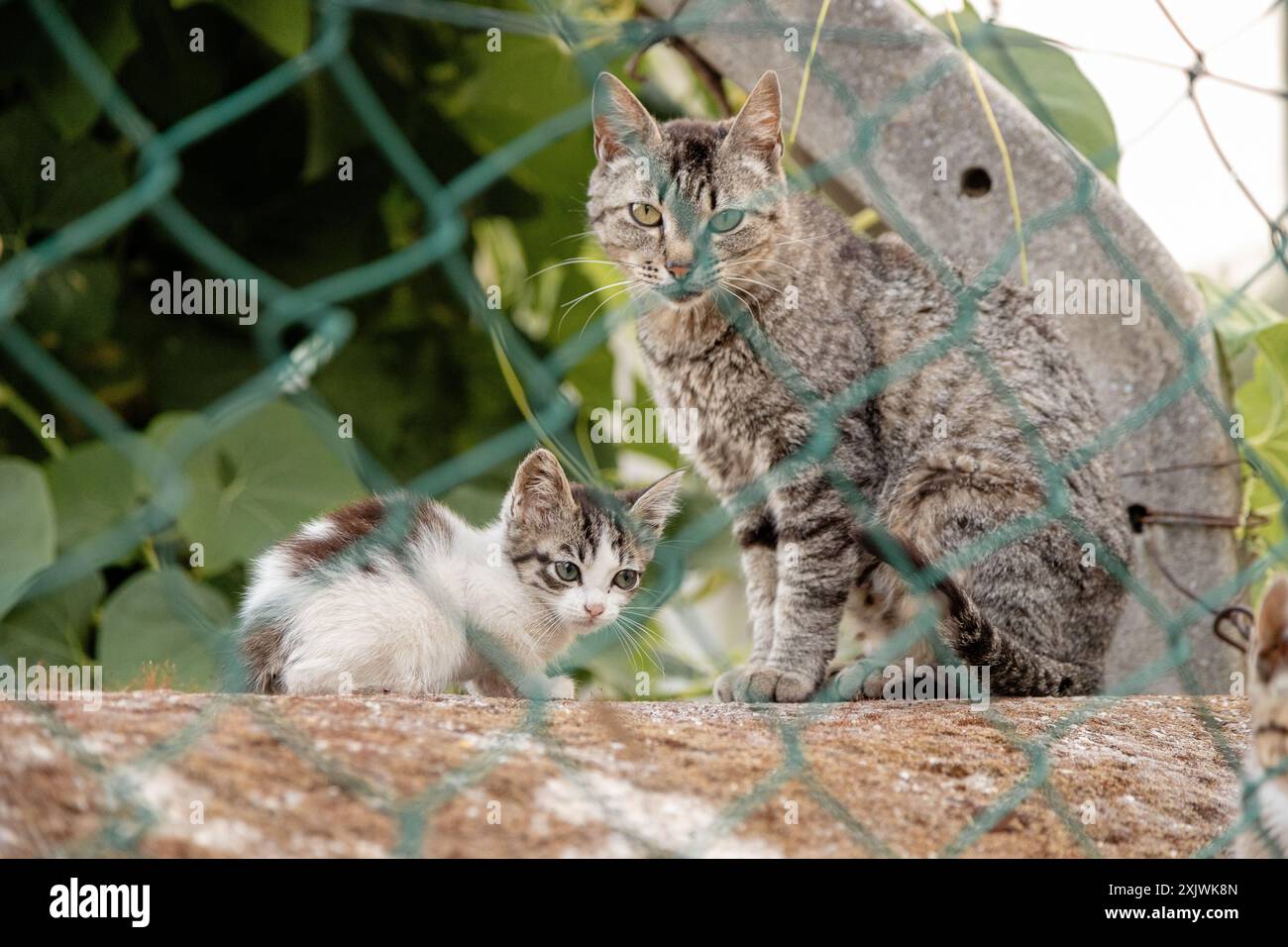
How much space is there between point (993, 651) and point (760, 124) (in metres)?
0.78

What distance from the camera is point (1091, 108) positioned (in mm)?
2051

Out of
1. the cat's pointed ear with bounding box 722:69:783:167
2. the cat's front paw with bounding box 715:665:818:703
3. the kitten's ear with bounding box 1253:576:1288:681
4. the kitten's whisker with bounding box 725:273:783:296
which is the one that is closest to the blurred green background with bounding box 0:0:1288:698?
the cat's front paw with bounding box 715:665:818:703

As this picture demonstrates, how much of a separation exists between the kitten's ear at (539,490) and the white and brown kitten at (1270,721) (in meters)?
0.78

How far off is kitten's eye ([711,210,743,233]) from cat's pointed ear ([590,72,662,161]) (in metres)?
0.13

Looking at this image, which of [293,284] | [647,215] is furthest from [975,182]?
[293,284]

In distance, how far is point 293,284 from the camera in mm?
2217

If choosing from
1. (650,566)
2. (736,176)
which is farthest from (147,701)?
(736,176)

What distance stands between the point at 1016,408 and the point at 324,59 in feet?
3.72

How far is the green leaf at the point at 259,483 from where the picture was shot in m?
1.69

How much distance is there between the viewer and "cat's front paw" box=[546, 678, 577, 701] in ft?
4.93

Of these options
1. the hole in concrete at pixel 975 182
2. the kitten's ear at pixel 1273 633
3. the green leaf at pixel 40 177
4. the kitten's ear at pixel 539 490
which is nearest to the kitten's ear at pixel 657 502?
the kitten's ear at pixel 539 490

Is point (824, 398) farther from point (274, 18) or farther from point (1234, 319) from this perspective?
point (274, 18)

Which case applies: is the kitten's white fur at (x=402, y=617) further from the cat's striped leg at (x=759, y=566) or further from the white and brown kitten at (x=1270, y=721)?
the white and brown kitten at (x=1270, y=721)
